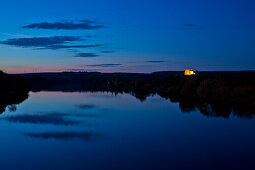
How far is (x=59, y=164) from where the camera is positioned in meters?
11.2

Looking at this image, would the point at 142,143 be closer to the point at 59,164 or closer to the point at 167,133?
the point at 167,133

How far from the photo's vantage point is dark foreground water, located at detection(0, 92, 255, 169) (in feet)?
37.2

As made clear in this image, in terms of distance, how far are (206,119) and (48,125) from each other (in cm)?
1131

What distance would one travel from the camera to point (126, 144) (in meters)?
14.4

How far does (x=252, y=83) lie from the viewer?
3434 centimetres

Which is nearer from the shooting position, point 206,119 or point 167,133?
point 167,133

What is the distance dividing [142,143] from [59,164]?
15.2 ft

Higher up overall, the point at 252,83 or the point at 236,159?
the point at 252,83

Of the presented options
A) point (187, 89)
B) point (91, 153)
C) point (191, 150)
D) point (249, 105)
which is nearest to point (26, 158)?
point (91, 153)

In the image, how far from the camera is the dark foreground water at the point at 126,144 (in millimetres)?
11344

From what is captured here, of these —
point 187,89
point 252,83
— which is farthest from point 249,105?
point 187,89

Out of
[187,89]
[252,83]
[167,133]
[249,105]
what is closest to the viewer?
[167,133]

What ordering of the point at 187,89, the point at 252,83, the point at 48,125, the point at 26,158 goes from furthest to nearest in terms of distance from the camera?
the point at 187,89 → the point at 252,83 → the point at 48,125 → the point at 26,158

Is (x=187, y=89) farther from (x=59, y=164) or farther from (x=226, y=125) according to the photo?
(x=59, y=164)
